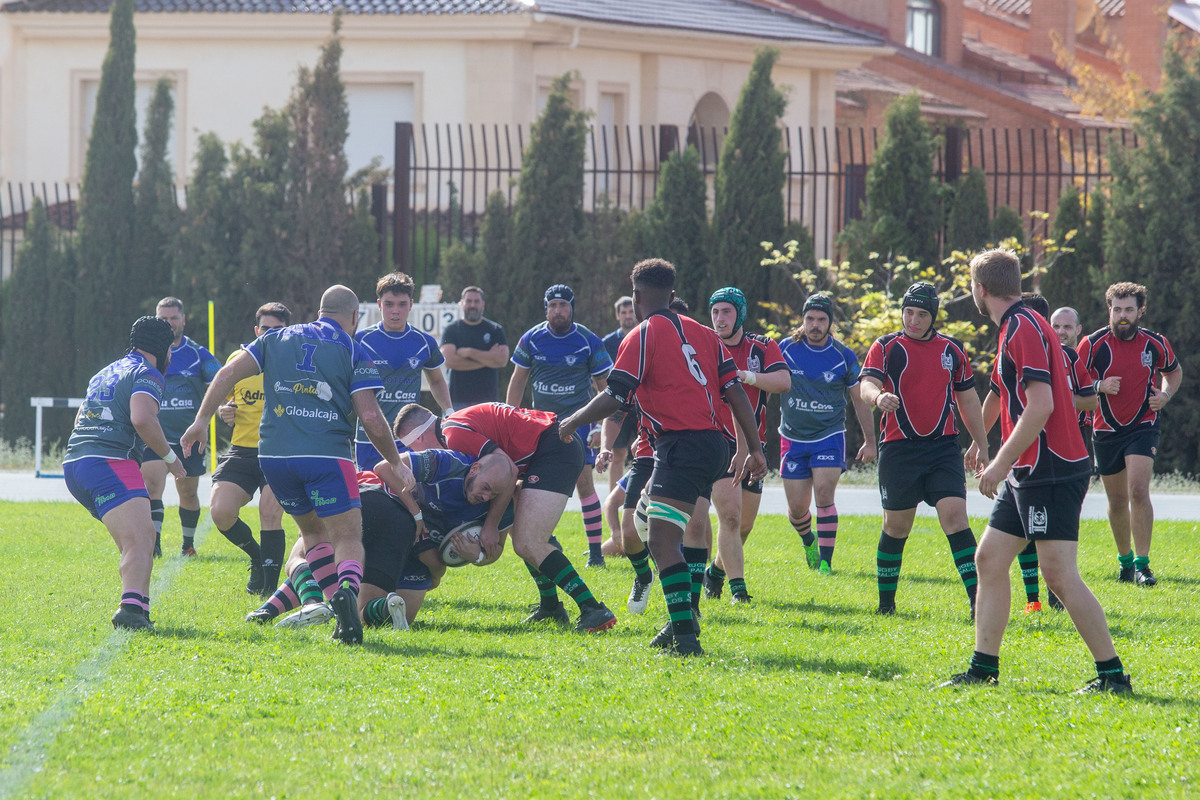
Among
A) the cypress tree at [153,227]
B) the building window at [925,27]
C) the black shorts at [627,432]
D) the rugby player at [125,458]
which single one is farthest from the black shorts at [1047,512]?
the building window at [925,27]

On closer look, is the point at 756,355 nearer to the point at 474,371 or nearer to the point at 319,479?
the point at 319,479

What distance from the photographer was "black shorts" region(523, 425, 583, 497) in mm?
8078

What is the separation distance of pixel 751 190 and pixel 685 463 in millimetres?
12243

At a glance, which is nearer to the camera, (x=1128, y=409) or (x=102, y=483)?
(x=102, y=483)

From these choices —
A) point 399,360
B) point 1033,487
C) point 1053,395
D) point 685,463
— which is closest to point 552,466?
point 685,463

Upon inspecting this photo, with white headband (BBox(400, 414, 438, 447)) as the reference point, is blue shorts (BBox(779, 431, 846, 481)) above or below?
below

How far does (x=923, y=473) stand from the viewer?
8.27 metres

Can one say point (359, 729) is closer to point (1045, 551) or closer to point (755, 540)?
point (1045, 551)

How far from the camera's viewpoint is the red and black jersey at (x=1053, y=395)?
6.10 m

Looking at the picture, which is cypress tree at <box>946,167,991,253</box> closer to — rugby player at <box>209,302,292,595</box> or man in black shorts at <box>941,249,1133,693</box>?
rugby player at <box>209,302,292,595</box>

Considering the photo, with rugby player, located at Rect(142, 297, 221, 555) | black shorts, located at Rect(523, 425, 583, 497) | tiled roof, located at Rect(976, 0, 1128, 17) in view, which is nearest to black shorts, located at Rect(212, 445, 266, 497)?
rugby player, located at Rect(142, 297, 221, 555)

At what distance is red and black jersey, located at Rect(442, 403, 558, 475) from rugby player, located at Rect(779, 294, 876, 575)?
115 inches

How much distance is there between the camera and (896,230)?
59.6 ft

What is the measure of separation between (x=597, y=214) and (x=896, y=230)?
4.25 m
